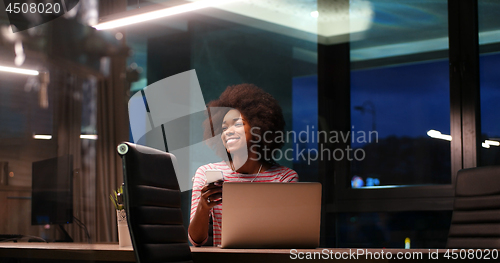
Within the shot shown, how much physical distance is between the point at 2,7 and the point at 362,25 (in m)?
2.67

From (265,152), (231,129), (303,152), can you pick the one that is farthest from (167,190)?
(303,152)

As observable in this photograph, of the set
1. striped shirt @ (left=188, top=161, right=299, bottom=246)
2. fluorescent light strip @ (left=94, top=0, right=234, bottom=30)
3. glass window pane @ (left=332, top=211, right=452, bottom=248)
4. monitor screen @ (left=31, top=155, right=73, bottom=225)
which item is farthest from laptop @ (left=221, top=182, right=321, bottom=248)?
glass window pane @ (left=332, top=211, right=452, bottom=248)

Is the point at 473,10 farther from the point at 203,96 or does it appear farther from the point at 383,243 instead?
the point at 203,96

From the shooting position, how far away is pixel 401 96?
344 centimetres

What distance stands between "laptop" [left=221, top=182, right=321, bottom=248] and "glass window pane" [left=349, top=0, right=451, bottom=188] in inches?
78.7

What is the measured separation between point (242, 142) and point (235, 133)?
0.06m

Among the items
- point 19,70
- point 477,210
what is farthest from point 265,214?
point 19,70

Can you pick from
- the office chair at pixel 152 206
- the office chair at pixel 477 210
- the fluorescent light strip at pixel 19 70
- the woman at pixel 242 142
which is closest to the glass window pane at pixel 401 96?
the office chair at pixel 477 210

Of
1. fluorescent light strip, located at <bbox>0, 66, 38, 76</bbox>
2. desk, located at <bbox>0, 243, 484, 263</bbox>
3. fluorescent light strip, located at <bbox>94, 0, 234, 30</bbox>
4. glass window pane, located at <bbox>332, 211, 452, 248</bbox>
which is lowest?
glass window pane, located at <bbox>332, 211, 452, 248</bbox>

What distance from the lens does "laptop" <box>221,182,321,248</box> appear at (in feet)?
4.84

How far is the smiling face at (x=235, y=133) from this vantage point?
7.41ft

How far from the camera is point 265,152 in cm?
244

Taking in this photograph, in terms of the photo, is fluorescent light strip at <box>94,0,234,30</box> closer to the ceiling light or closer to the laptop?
the laptop

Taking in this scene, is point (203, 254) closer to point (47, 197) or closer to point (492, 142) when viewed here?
point (47, 197)
